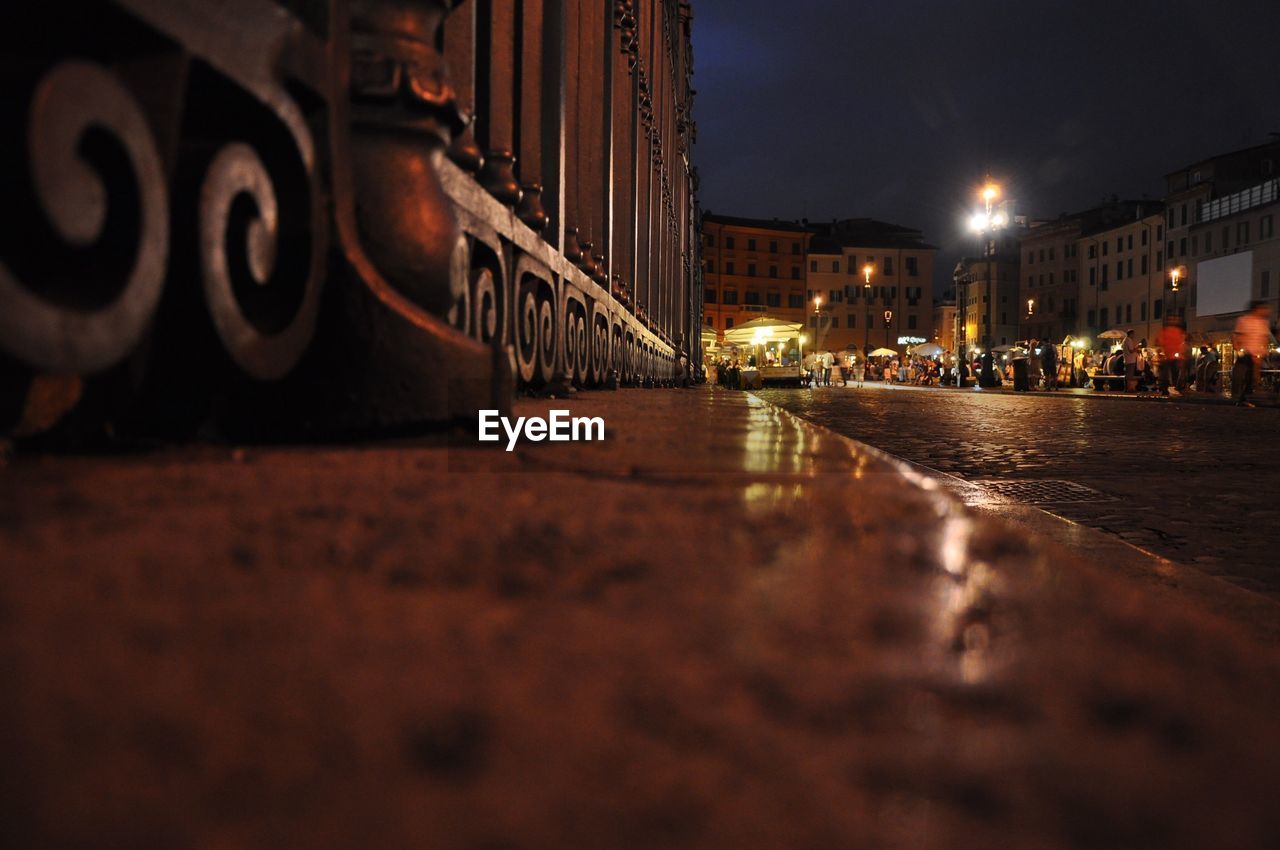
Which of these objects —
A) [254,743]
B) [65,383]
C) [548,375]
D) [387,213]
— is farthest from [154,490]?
[548,375]

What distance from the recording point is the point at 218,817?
386 millimetres

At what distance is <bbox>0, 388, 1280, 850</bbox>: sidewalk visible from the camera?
1.32 ft

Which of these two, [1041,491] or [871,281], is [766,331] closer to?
[1041,491]

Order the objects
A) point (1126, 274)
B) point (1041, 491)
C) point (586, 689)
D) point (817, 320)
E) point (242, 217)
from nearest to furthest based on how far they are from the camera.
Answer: point (586, 689)
point (242, 217)
point (1041, 491)
point (1126, 274)
point (817, 320)

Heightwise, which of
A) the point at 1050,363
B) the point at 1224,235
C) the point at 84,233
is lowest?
the point at 84,233

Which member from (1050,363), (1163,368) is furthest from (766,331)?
(1163,368)

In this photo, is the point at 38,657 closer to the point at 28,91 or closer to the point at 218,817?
the point at 218,817

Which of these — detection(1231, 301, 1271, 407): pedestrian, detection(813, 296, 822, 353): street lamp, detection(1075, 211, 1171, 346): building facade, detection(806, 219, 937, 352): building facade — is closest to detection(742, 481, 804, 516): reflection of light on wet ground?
detection(1231, 301, 1271, 407): pedestrian

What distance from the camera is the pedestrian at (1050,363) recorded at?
2317cm

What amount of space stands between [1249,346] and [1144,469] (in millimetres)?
11656

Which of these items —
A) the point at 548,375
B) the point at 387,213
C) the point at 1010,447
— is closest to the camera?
the point at 387,213

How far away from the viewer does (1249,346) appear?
1421 cm

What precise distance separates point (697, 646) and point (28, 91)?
79 cm

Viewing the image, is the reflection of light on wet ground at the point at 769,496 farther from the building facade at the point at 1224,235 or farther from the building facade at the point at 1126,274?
the building facade at the point at 1126,274
